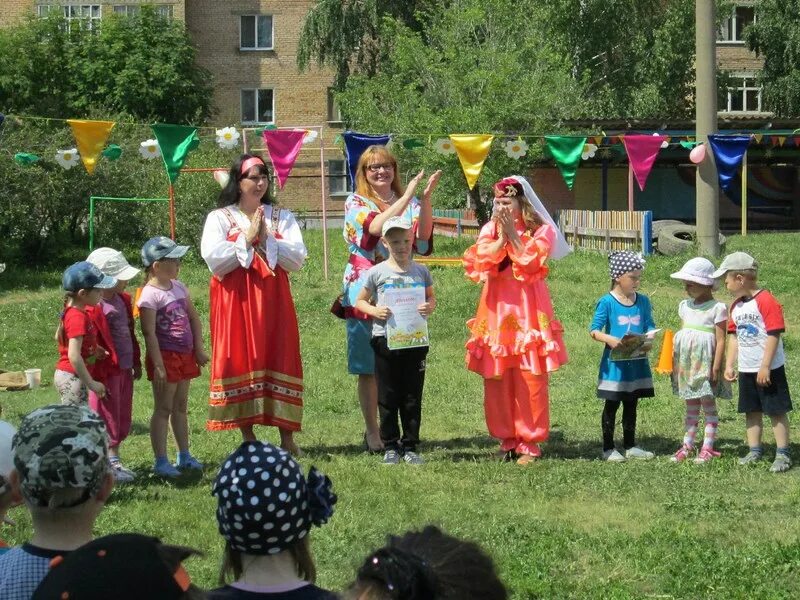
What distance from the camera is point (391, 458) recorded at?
7.98 m

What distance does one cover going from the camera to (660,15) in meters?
39.7

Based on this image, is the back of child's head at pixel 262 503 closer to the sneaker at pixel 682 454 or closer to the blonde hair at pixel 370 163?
the blonde hair at pixel 370 163

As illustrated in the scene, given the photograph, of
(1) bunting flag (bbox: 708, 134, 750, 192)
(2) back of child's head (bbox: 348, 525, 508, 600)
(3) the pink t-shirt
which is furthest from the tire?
(2) back of child's head (bbox: 348, 525, 508, 600)

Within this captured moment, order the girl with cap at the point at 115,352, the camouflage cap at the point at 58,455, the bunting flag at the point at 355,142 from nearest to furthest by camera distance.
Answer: the camouflage cap at the point at 58,455
the girl with cap at the point at 115,352
the bunting flag at the point at 355,142

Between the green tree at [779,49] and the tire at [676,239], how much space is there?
1791 cm

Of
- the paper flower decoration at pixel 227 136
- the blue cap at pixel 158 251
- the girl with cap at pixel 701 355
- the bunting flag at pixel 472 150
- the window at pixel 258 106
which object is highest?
the window at pixel 258 106

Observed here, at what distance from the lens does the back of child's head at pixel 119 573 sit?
219 cm

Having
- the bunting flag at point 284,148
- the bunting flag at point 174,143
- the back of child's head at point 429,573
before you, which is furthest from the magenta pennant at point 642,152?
the back of child's head at point 429,573

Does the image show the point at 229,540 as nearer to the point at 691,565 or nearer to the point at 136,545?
the point at 136,545

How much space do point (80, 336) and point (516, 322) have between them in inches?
112

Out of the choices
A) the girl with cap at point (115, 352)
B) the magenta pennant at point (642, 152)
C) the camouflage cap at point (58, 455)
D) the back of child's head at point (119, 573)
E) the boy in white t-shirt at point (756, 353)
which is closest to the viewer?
the back of child's head at point (119, 573)

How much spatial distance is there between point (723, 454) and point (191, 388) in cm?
577

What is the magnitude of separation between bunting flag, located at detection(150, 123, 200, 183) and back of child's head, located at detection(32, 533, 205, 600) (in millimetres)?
11051

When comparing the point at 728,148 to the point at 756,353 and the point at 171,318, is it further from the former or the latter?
the point at 171,318
